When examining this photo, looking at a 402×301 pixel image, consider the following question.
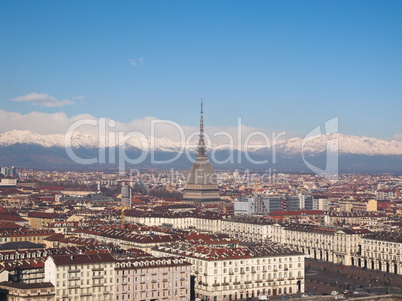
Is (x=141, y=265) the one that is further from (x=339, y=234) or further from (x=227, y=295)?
(x=339, y=234)

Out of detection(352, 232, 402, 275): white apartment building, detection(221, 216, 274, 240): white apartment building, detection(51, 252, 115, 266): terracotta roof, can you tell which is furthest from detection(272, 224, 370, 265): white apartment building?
detection(51, 252, 115, 266): terracotta roof

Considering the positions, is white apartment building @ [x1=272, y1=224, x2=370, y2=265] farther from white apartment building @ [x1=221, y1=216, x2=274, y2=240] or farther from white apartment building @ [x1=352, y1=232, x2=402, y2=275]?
white apartment building @ [x1=221, y1=216, x2=274, y2=240]

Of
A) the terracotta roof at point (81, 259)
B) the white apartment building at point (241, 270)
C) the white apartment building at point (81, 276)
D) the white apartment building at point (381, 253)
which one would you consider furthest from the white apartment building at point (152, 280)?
the white apartment building at point (381, 253)

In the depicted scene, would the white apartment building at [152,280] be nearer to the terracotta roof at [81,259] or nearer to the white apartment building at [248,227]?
the terracotta roof at [81,259]

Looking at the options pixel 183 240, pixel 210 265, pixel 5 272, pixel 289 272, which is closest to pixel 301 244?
pixel 183 240

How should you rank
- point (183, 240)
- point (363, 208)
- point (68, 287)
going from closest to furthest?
point (68, 287) → point (183, 240) → point (363, 208)
